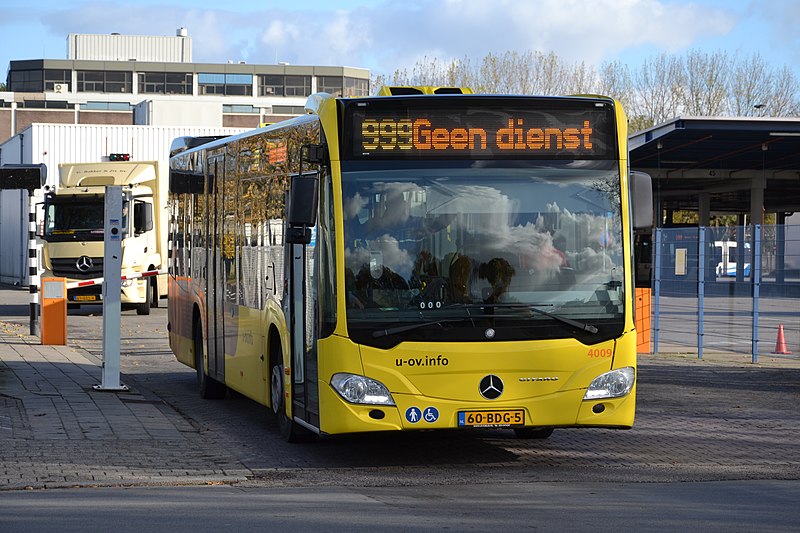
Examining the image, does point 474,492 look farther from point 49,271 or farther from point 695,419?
point 49,271

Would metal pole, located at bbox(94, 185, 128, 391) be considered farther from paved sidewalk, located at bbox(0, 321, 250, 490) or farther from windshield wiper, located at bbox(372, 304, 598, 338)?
windshield wiper, located at bbox(372, 304, 598, 338)

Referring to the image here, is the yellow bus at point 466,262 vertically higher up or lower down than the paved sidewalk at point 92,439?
higher up

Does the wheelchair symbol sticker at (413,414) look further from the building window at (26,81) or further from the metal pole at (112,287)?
the building window at (26,81)

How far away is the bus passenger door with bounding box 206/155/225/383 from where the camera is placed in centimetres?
1356

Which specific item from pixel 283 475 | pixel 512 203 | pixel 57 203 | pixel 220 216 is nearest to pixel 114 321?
pixel 220 216

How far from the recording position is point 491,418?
31.5ft

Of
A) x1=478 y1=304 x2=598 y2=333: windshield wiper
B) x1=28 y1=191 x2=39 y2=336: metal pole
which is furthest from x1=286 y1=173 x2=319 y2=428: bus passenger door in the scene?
x1=28 y1=191 x2=39 y2=336: metal pole

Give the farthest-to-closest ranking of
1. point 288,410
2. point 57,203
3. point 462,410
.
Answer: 1. point 57,203
2. point 288,410
3. point 462,410

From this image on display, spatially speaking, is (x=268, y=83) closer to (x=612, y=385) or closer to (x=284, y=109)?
(x=284, y=109)

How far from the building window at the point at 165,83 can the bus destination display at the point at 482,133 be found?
10147 centimetres

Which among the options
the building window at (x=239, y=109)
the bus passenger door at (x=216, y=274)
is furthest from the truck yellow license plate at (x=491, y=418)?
the building window at (x=239, y=109)

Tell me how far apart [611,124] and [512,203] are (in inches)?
41.4

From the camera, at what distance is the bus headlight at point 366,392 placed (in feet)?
31.0

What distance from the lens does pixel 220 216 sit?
44.6 ft
